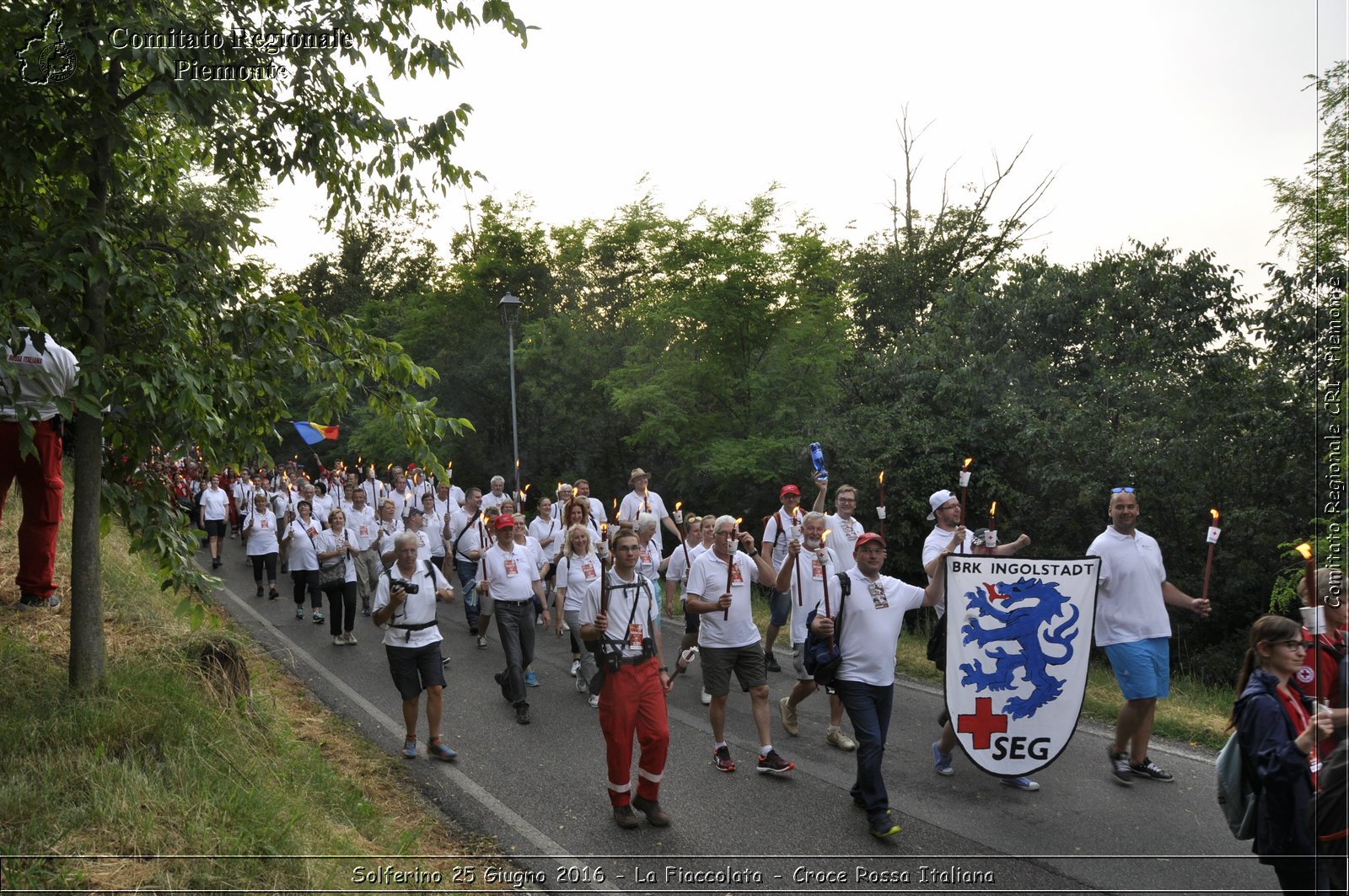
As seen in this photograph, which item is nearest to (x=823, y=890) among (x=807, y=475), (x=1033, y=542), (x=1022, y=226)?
(x=1033, y=542)

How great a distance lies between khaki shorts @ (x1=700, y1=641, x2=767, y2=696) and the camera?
295 inches

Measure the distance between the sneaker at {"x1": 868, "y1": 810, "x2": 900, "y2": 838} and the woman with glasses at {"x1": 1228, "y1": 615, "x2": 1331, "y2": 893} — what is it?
2.12 m

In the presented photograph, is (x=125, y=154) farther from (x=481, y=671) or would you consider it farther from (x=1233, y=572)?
(x=1233, y=572)

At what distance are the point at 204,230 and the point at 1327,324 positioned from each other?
12.9 metres

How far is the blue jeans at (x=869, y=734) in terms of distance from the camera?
5.91 metres

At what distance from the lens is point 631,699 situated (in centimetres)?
628

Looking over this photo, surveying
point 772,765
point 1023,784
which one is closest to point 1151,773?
point 1023,784

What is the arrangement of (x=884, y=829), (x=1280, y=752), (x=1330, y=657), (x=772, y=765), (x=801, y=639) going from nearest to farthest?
(x=1280, y=752), (x=1330, y=657), (x=884, y=829), (x=772, y=765), (x=801, y=639)

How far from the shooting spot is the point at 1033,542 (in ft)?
53.2

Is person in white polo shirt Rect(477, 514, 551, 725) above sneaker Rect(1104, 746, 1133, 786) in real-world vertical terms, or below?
above

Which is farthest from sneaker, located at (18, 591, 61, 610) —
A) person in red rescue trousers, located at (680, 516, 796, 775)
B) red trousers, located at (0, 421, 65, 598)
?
person in red rescue trousers, located at (680, 516, 796, 775)

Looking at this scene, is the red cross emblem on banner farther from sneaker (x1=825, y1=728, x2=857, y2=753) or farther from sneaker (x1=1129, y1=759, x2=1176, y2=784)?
sneaker (x1=825, y1=728, x2=857, y2=753)

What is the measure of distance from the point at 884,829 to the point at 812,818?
1.81ft

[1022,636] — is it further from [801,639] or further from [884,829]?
[801,639]
